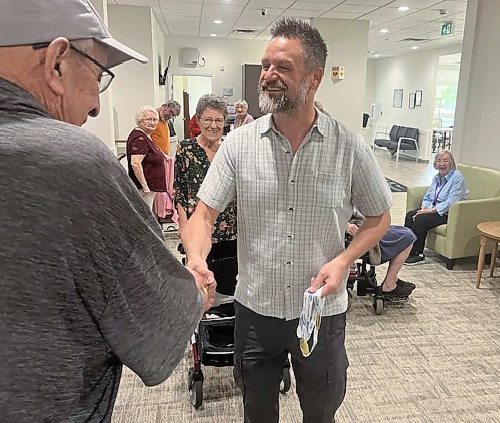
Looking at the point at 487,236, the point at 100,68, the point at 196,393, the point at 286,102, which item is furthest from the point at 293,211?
the point at 487,236

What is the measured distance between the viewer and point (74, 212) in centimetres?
58

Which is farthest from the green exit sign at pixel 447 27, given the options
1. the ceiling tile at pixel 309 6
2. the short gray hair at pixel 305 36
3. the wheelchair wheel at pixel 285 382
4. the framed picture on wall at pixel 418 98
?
the short gray hair at pixel 305 36

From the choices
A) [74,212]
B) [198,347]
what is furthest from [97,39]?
[198,347]

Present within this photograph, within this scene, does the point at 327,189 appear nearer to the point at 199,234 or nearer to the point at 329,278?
the point at 329,278

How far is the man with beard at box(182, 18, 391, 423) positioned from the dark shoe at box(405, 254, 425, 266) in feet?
10.7

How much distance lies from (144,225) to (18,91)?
24 cm

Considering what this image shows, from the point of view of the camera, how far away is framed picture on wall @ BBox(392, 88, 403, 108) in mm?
13609

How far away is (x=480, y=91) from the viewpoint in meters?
4.99

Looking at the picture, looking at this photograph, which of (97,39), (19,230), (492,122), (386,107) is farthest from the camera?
(386,107)

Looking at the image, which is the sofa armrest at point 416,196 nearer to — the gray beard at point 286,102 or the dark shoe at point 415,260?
the dark shoe at point 415,260

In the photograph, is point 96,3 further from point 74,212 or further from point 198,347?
point 74,212

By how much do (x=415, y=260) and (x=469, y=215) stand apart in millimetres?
682

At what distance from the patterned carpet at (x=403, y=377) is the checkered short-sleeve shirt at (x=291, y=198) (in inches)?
44.5

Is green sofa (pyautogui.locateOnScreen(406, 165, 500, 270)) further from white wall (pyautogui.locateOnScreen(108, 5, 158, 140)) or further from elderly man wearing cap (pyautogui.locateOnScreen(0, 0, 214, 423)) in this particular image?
white wall (pyautogui.locateOnScreen(108, 5, 158, 140))
